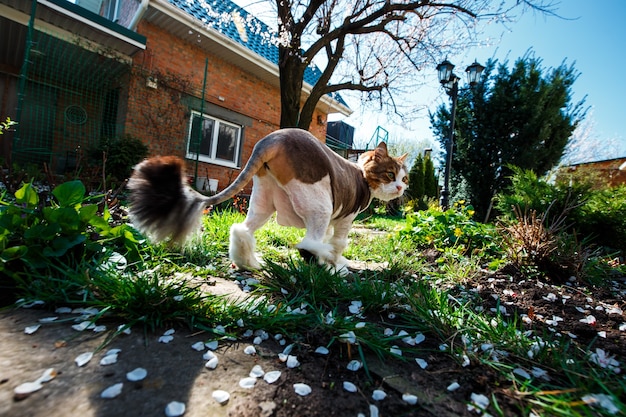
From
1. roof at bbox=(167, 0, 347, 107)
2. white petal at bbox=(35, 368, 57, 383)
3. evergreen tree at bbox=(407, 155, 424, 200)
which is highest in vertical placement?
roof at bbox=(167, 0, 347, 107)

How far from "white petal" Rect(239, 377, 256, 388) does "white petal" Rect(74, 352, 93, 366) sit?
0.51 metres

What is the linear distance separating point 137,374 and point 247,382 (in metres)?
0.35

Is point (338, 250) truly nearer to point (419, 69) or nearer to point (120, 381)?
point (120, 381)

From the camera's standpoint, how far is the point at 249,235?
2.21m

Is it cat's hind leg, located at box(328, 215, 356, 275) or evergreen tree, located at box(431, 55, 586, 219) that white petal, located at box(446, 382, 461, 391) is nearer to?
cat's hind leg, located at box(328, 215, 356, 275)

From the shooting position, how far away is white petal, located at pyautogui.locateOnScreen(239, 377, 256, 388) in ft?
3.18

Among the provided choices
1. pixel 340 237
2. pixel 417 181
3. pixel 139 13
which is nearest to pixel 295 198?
pixel 340 237

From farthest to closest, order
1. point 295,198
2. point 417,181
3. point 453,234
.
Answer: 1. point 417,181
2. point 453,234
3. point 295,198

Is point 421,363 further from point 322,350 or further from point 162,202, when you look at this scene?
point 162,202

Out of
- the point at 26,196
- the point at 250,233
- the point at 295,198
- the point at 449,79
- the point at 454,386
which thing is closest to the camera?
the point at 454,386

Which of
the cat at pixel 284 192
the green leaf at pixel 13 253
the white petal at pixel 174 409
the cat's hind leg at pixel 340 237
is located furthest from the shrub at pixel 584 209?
the green leaf at pixel 13 253

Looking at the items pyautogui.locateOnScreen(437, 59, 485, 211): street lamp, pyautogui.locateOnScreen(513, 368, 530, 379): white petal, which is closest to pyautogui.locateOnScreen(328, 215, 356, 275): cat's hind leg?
pyautogui.locateOnScreen(513, 368, 530, 379): white petal

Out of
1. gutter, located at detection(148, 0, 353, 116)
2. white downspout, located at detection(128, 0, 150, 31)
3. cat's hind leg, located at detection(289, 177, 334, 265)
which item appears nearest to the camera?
cat's hind leg, located at detection(289, 177, 334, 265)

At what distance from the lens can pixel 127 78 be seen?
252 inches
